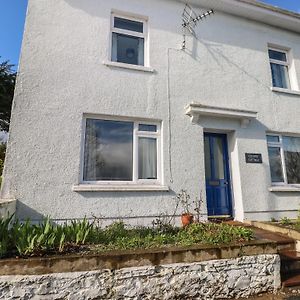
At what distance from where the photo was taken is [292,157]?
778 centimetres

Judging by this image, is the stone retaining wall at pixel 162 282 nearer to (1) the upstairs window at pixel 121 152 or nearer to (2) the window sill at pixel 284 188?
(1) the upstairs window at pixel 121 152

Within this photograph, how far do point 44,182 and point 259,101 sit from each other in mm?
6445

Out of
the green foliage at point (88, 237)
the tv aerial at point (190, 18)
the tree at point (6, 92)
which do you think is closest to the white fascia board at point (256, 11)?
the tv aerial at point (190, 18)

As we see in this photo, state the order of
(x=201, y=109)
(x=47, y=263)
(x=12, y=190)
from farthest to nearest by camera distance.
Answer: (x=201, y=109) < (x=12, y=190) < (x=47, y=263)

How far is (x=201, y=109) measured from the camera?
6.55m

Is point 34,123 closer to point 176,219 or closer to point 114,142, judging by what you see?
point 114,142

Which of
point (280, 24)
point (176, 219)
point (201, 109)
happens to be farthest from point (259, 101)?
point (176, 219)

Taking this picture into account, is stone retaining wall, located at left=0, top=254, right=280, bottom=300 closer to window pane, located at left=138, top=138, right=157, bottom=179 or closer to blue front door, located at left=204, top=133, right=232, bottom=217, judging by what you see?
blue front door, located at left=204, top=133, right=232, bottom=217

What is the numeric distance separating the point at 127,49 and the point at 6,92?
11251mm

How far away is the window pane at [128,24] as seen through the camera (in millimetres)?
6957

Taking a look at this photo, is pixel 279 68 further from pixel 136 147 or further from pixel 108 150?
pixel 108 150

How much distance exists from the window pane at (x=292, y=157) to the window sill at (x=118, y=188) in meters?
4.17

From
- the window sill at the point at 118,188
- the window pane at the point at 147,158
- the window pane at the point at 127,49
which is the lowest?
the window sill at the point at 118,188

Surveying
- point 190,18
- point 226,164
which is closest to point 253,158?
point 226,164
